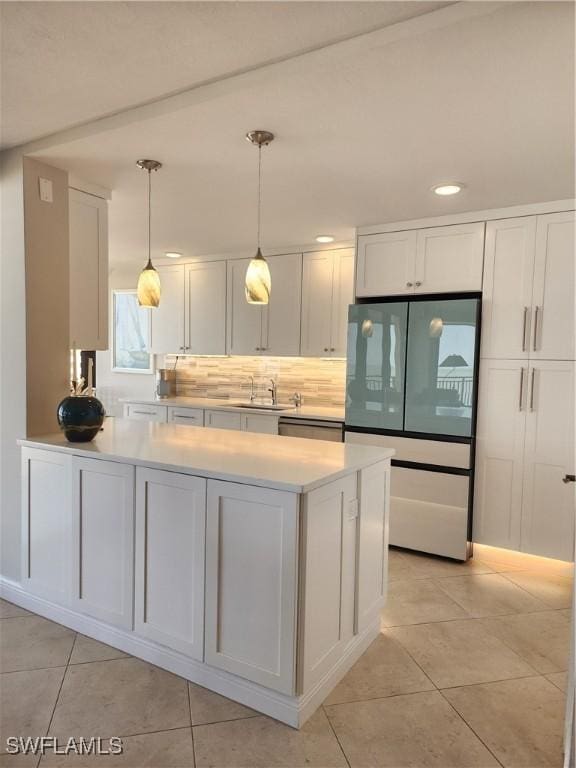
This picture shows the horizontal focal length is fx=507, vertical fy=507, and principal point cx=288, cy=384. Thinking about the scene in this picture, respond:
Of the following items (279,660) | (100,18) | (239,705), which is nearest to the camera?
(100,18)

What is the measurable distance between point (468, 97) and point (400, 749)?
2401mm

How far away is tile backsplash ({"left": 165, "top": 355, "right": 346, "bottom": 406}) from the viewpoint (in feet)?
15.6

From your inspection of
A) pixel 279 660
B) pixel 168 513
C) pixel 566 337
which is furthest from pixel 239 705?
pixel 566 337

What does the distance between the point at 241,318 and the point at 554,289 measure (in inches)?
107

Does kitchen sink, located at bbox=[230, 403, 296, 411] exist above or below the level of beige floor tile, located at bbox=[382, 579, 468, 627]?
above

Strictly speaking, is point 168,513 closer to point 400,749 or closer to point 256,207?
point 400,749

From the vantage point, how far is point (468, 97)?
1.93 metres

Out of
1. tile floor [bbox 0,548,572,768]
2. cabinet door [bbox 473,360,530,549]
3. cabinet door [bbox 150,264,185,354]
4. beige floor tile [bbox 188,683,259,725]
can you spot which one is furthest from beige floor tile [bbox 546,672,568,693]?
cabinet door [bbox 150,264,185,354]

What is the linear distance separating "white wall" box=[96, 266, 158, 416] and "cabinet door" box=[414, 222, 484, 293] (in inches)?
131

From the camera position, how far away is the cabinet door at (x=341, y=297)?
4262 millimetres

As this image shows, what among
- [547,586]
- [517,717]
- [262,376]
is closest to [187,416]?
[262,376]

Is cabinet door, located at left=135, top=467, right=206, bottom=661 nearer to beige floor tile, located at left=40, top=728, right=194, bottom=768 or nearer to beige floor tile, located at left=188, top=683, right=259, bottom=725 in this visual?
beige floor tile, located at left=188, top=683, right=259, bottom=725

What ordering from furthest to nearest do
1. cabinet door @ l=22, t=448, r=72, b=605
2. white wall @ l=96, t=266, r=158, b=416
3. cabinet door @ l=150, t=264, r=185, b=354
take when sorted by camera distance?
white wall @ l=96, t=266, r=158, b=416 → cabinet door @ l=150, t=264, r=185, b=354 → cabinet door @ l=22, t=448, r=72, b=605

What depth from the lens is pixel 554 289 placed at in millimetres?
3195
